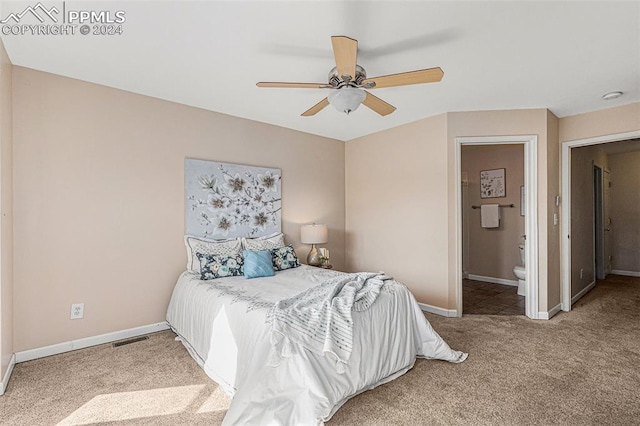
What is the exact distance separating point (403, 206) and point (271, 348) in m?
2.93

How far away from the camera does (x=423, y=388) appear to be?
2.18m

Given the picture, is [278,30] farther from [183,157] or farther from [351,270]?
[351,270]

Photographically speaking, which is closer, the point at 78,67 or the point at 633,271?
the point at 78,67

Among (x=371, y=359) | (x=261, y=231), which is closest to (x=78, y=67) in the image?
(x=261, y=231)

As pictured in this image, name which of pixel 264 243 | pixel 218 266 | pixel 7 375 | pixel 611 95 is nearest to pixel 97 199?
pixel 218 266

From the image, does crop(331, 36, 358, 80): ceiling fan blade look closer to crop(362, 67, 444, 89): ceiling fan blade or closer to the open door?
crop(362, 67, 444, 89): ceiling fan blade

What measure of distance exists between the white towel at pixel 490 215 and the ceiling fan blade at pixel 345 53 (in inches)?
170

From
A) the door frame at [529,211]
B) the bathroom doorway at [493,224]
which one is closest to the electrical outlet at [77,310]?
the door frame at [529,211]

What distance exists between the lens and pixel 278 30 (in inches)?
82.4

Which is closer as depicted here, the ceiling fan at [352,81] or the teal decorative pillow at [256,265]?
the ceiling fan at [352,81]

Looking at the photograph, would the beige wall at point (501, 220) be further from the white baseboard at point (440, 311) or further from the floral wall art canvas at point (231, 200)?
the floral wall art canvas at point (231, 200)

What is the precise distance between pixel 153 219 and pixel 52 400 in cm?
163

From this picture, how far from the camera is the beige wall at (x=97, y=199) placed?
263 centimetres

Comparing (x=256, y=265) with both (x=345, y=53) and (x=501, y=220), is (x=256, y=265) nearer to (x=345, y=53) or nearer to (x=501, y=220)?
(x=345, y=53)
